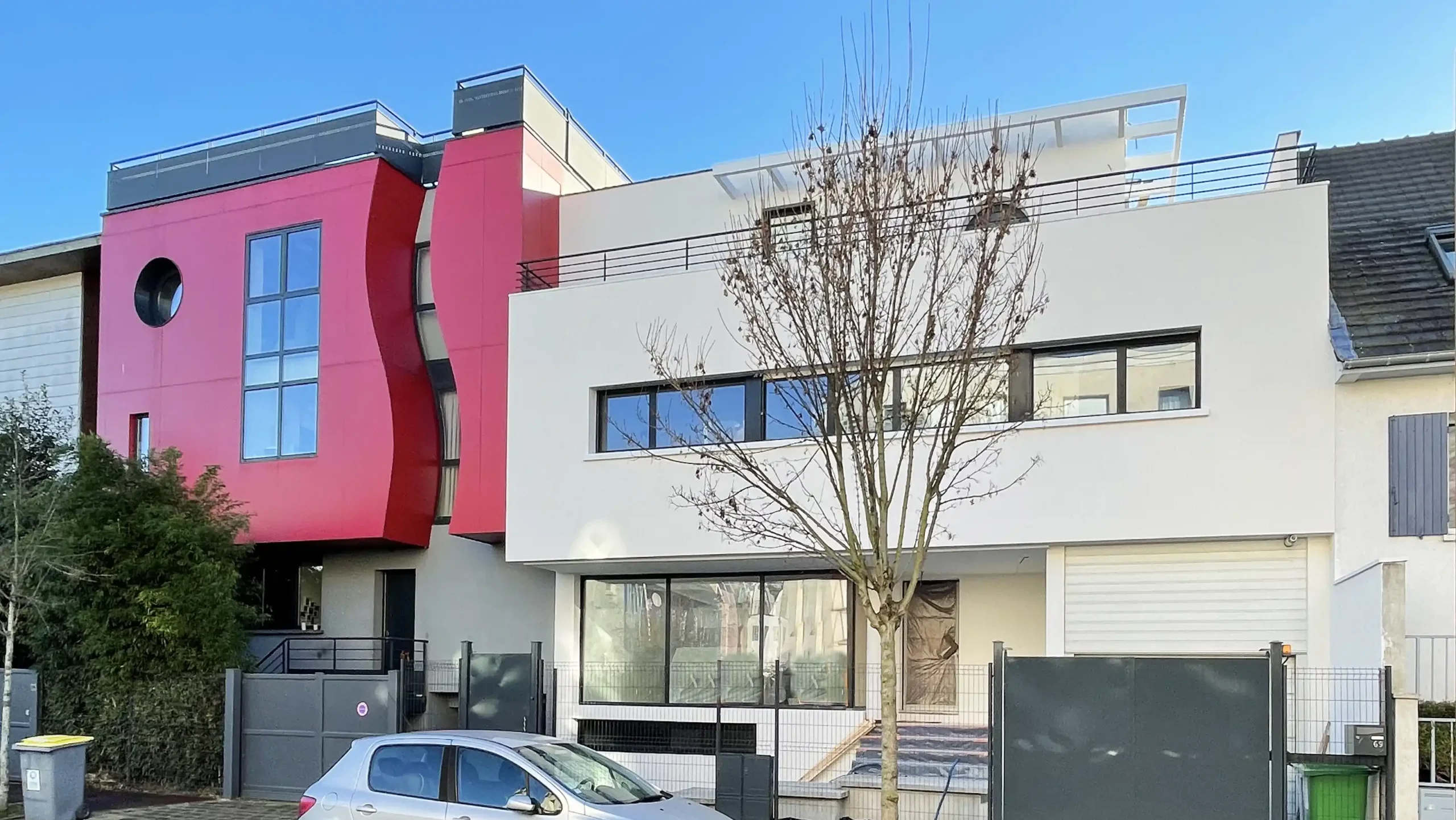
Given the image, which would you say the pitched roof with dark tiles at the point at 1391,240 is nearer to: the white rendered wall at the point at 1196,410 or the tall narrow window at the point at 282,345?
the white rendered wall at the point at 1196,410

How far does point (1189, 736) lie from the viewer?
34.1ft

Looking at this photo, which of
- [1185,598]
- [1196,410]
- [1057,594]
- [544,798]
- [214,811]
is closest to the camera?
[544,798]

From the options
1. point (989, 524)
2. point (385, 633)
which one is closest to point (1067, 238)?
point (989, 524)

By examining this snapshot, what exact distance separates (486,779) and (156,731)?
9754 millimetres

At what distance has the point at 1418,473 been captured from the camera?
1232 cm

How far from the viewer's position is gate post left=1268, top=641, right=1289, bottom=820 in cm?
1014

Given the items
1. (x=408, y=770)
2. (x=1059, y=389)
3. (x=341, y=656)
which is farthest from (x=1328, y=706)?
(x=341, y=656)

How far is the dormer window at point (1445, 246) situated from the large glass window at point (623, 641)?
10.9m

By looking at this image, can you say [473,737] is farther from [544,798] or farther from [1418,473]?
[1418,473]

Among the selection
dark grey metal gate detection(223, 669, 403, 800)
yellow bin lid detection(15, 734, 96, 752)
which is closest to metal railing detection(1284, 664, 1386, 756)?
dark grey metal gate detection(223, 669, 403, 800)

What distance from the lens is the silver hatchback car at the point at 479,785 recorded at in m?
8.91

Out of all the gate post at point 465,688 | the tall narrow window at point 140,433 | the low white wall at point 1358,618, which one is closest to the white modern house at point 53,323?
the tall narrow window at point 140,433

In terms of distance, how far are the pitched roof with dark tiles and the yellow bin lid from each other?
15.2 m

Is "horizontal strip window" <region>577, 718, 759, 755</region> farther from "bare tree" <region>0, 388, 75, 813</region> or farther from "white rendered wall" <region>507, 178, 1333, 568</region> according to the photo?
"bare tree" <region>0, 388, 75, 813</region>
